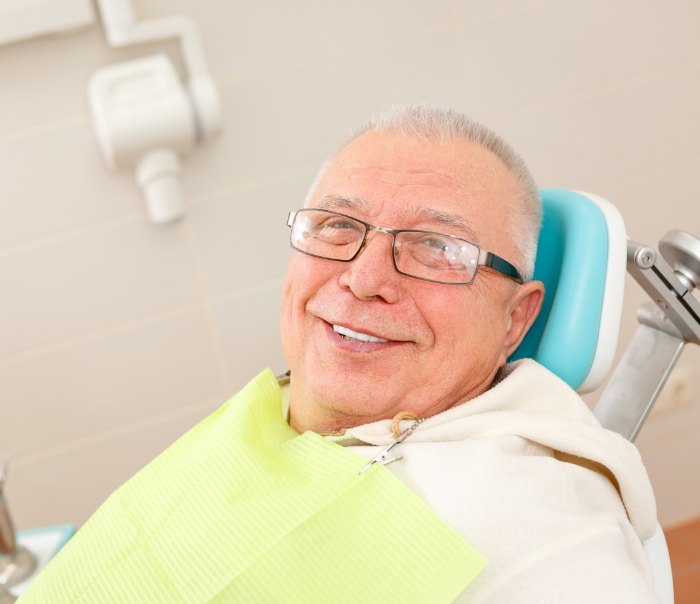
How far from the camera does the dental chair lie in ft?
4.15

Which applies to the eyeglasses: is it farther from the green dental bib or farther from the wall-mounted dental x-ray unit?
the wall-mounted dental x-ray unit

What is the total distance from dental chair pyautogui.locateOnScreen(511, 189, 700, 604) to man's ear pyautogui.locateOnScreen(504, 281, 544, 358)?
30mm

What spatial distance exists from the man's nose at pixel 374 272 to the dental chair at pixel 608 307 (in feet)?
0.89

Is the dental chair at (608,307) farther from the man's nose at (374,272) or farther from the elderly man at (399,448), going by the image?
the man's nose at (374,272)

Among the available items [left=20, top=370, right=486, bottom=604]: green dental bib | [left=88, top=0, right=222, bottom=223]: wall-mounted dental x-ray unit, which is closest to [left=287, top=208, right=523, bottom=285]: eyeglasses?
[left=20, top=370, right=486, bottom=604]: green dental bib

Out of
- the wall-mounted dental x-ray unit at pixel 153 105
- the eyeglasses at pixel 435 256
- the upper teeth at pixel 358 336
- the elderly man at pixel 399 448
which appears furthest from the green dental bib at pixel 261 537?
the wall-mounted dental x-ray unit at pixel 153 105

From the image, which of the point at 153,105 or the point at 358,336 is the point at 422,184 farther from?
the point at 153,105

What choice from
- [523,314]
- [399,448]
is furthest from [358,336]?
[523,314]

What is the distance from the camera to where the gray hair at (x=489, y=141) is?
130 centimetres

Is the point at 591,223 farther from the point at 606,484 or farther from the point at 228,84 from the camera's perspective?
the point at 228,84

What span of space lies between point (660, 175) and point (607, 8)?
0.46 m

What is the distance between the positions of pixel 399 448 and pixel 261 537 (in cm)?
21

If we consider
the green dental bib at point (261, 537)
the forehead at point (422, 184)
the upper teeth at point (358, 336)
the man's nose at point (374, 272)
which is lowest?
the green dental bib at point (261, 537)

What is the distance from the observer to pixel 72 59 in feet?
6.03
